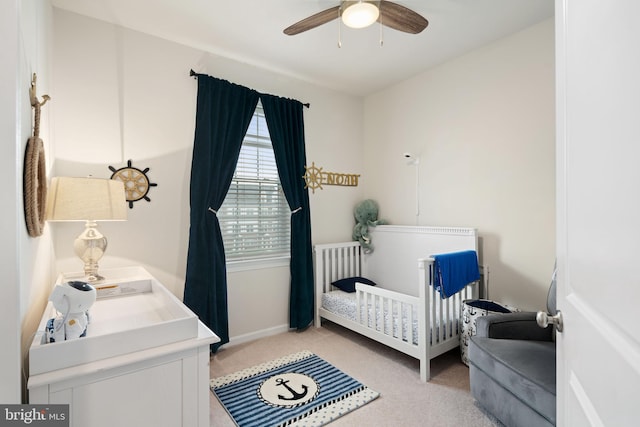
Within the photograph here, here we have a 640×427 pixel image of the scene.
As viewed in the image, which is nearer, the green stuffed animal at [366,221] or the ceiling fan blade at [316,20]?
the ceiling fan blade at [316,20]

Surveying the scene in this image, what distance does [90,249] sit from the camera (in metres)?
1.87

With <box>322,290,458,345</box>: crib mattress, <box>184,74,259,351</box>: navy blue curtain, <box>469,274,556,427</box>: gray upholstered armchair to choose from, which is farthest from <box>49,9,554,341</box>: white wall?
<box>469,274,556,427</box>: gray upholstered armchair

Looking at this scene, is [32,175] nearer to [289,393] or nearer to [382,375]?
[289,393]

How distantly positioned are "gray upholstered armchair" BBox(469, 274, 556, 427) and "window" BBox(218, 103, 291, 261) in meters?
1.96

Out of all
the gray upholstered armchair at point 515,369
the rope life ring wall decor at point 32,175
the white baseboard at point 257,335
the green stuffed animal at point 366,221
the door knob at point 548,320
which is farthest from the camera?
the green stuffed animal at point 366,221

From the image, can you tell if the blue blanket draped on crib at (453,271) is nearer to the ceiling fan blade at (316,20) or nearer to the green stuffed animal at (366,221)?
the green stuffed animal at (366,221)

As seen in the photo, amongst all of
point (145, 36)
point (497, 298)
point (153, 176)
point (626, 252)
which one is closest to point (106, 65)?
point (145, 36)

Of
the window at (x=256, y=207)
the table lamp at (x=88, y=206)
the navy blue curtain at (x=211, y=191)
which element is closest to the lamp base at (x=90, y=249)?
the table lamp at (x=88, y=206)

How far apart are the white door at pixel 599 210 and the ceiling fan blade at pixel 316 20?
1.27 m

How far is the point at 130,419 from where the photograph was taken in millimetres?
1082

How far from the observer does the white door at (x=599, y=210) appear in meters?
0.48

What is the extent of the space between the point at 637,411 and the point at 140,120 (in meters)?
2.90

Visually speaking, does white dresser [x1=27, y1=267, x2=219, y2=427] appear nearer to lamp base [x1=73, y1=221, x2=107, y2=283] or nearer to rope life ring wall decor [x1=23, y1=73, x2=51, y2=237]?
rope life ring wall decor [x1=23, y1=73, x2=51, y2=237]

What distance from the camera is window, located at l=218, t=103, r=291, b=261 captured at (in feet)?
9.59
